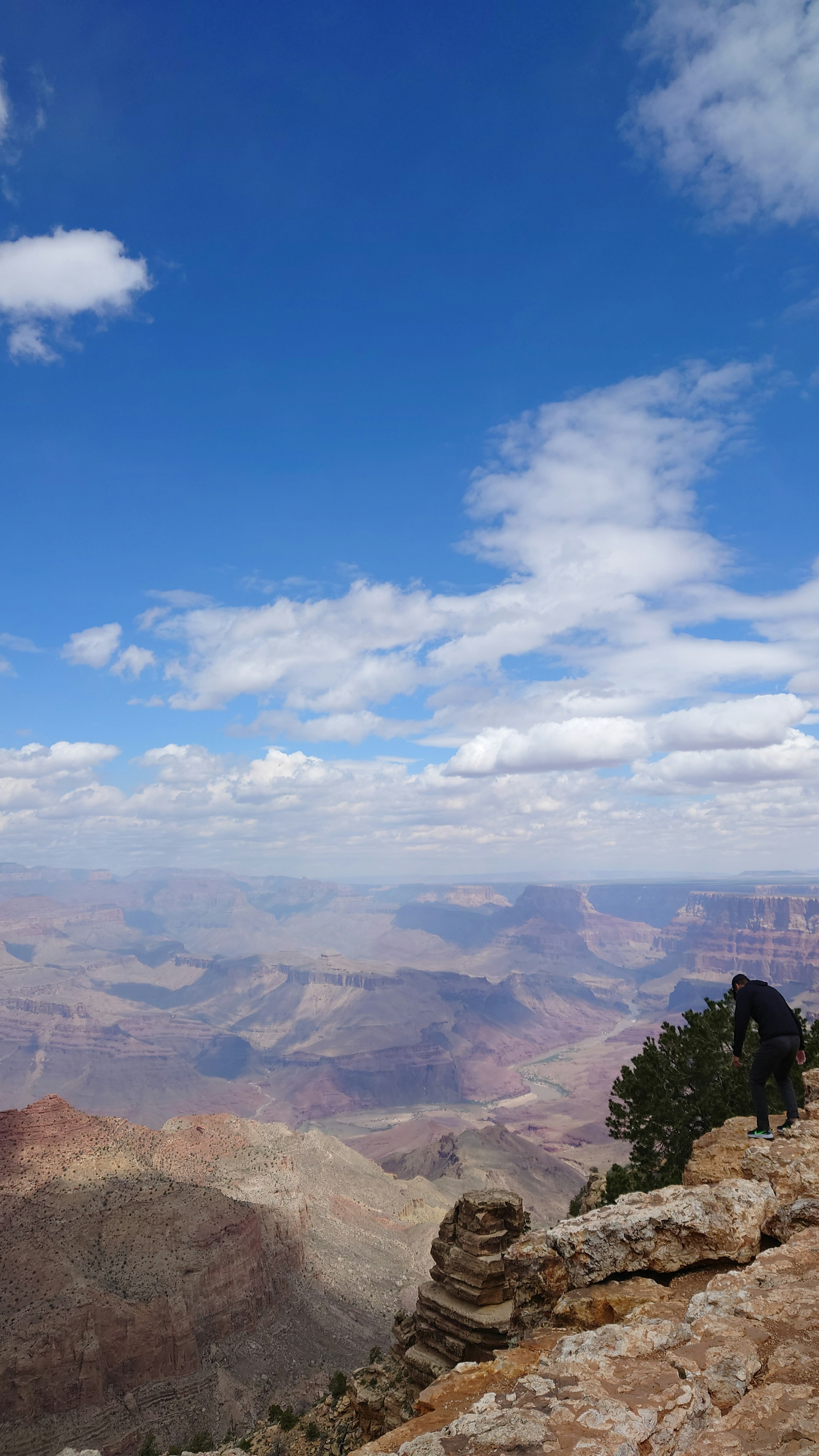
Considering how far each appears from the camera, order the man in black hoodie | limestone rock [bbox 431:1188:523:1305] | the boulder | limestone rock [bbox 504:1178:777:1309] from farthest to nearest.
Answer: limestone rock [bbox 431:1188:523:1305]
the man in black hoodie
the boulder
limestone rock [bbox 504:1178:777:1309]

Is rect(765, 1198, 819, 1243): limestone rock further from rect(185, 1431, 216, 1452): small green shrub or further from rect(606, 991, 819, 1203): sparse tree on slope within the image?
rect(185, 1431, 216, 1452): small green shrub

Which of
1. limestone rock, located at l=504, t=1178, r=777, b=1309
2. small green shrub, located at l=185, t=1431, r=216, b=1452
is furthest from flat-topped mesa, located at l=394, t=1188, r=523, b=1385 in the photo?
small green shrub, located at l=185, t=1431, r=216, b=1452

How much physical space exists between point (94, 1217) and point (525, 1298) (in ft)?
278

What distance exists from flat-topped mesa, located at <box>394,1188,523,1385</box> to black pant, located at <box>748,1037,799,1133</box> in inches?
534

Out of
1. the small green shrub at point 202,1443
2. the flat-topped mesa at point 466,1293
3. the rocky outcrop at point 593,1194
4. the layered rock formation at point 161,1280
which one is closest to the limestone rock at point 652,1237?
the flat-topped mesa at point 466,1293

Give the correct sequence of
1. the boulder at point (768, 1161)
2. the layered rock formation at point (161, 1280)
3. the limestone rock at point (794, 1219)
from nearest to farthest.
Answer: the limestone rock at point (794, 1219)
the boulder at point (768, 1161)
the layered rock formation at point (161, 1280)

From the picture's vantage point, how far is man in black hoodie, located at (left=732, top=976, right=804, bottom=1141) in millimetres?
15164

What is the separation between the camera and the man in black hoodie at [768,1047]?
15164mm

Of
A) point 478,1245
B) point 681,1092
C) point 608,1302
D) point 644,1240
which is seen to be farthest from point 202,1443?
point 644,1240

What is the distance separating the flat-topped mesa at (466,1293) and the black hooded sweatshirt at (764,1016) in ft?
48.0

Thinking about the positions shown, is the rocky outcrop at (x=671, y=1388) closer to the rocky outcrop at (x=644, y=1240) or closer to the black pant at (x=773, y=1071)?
the rocky outcrop at (x=644, y=1240)

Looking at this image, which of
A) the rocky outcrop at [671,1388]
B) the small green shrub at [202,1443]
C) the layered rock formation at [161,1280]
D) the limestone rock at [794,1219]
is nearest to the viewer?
the rocky outcrop at [671,1388]

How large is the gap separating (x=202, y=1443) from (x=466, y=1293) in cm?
4952

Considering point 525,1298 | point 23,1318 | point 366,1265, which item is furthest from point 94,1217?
point 525,1298
